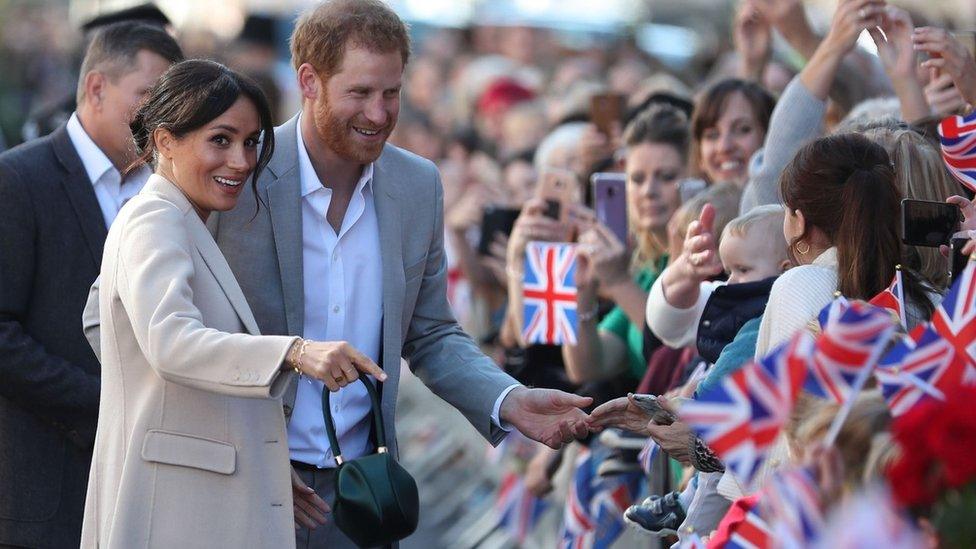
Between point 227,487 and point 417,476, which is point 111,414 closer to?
point 227,487

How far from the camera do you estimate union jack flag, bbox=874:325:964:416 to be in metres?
2.99

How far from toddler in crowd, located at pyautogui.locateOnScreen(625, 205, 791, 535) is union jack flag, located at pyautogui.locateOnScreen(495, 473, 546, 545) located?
122 inches

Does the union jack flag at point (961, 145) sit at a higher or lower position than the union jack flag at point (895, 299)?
higher

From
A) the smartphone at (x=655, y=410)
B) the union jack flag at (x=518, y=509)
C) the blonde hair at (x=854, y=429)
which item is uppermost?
the blonde hair at (x=854, y=429)

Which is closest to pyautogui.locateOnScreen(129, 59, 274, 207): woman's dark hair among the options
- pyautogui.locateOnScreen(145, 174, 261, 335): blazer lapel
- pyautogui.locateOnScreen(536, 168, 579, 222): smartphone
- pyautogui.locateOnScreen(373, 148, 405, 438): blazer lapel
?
pyautogui.locateOnScreen(145, 174, 261, 335): blazer lapel

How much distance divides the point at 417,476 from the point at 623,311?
469cm

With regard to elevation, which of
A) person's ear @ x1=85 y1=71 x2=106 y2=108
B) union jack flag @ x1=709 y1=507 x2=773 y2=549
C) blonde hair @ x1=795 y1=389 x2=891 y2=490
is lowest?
union jack flag @ x1=709 y1=507 x2=773 y2=549

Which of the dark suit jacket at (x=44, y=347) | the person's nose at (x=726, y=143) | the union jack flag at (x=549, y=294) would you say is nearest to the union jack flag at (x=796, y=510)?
the dark suit jacket at (x=44, y=347)

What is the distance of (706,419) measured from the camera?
2830mm

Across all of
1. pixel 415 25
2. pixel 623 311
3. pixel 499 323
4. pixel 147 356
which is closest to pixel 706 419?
pixel 147 356

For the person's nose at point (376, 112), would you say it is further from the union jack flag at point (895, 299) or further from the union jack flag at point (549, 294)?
the union jack flag at point (549, 294)

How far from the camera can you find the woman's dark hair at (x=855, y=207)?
3.92 meters

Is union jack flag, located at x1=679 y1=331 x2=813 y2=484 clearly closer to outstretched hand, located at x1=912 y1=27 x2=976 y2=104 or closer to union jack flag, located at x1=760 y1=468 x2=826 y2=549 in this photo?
union jack flag, located at x1=760 y1=468 x2=826 y2=549

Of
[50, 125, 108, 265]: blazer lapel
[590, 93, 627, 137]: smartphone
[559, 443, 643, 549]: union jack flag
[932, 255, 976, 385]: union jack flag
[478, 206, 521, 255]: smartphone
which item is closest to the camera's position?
[932, 255, 976, 385]: union jack flag
